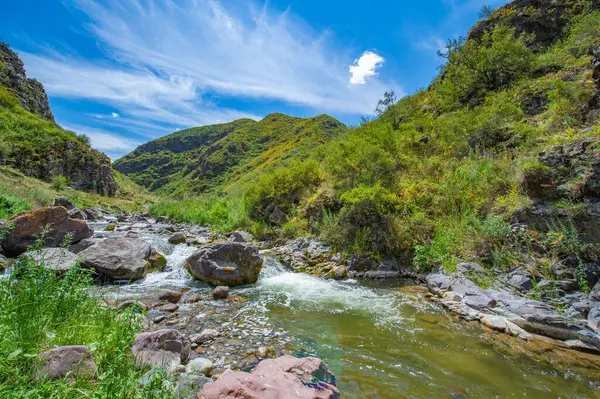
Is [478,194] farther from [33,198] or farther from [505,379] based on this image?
[33,198]

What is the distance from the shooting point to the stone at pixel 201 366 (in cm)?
433

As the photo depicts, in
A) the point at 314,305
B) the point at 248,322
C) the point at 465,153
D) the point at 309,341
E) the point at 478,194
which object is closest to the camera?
the point at 309,341

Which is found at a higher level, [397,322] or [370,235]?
[370,235]

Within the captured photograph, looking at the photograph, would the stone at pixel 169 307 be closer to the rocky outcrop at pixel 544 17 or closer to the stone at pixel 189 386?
the stone at pixel 189 386

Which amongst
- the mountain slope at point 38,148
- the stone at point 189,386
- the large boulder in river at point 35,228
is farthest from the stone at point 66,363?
the mountain slope at point 38,148

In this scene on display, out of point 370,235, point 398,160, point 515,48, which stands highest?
point 515,48

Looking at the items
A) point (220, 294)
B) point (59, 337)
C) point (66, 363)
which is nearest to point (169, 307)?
point (220, 294)

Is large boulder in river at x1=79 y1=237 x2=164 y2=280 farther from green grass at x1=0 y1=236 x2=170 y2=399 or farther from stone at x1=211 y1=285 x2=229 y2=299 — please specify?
green grass at x1=0 y1=236 x2=170 y2=399

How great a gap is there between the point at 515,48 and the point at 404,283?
2123 centimetres

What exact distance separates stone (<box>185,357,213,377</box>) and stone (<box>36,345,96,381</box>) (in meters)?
1.54

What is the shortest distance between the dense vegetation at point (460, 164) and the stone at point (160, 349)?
8.59m

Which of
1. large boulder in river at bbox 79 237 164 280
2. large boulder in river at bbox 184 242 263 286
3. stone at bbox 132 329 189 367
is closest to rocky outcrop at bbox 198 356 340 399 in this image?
stone at bbox 132 329 189 367

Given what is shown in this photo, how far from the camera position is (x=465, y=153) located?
14.9m

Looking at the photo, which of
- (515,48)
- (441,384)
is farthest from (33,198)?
(515,48)
